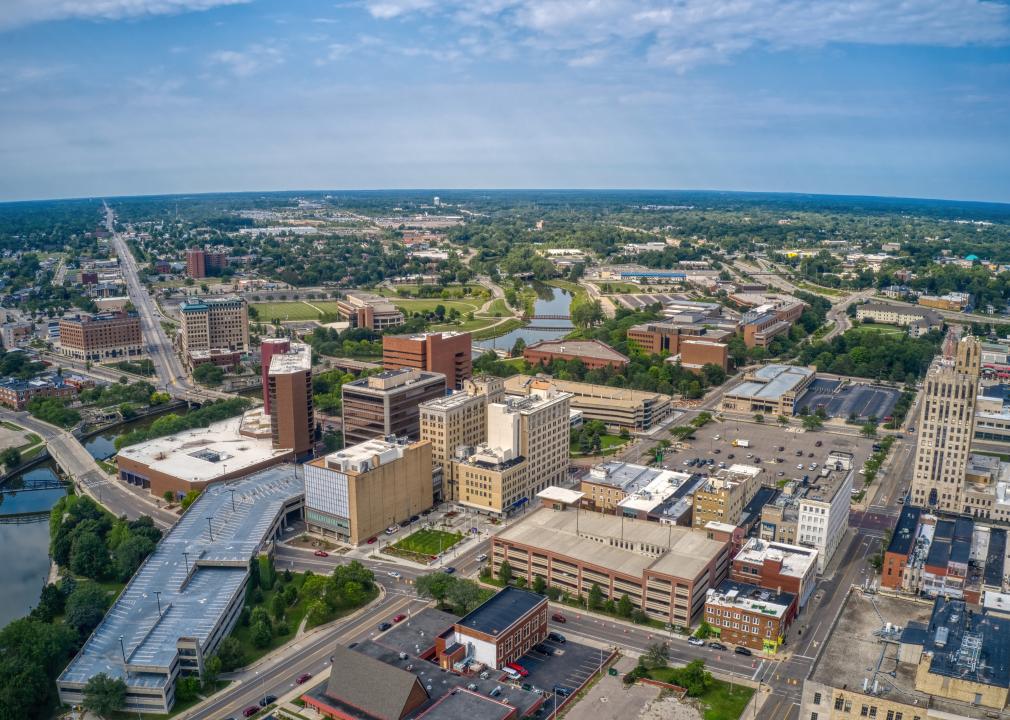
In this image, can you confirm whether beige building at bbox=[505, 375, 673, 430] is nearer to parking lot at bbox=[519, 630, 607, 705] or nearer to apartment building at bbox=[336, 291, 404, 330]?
parking lot at bbox=[519, 630, 607, 705]

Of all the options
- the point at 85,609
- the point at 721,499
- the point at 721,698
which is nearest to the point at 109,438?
the point at 85,609

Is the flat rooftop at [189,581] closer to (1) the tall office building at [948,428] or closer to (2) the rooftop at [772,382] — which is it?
(1) the tall office building at [948,428]

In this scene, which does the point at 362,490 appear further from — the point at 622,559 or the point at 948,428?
the point at 948,428

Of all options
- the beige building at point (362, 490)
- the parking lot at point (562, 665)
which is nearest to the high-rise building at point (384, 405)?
the beige building at point (362, 490)

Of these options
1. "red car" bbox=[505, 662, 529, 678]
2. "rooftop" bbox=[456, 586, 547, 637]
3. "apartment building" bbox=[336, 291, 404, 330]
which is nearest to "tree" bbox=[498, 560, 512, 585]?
"rooftop" bbox=[456, 586, 547, 637]

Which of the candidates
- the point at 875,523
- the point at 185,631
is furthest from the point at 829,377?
the point at 185,631

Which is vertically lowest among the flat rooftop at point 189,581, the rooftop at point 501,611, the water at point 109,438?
the water at point 109,438
